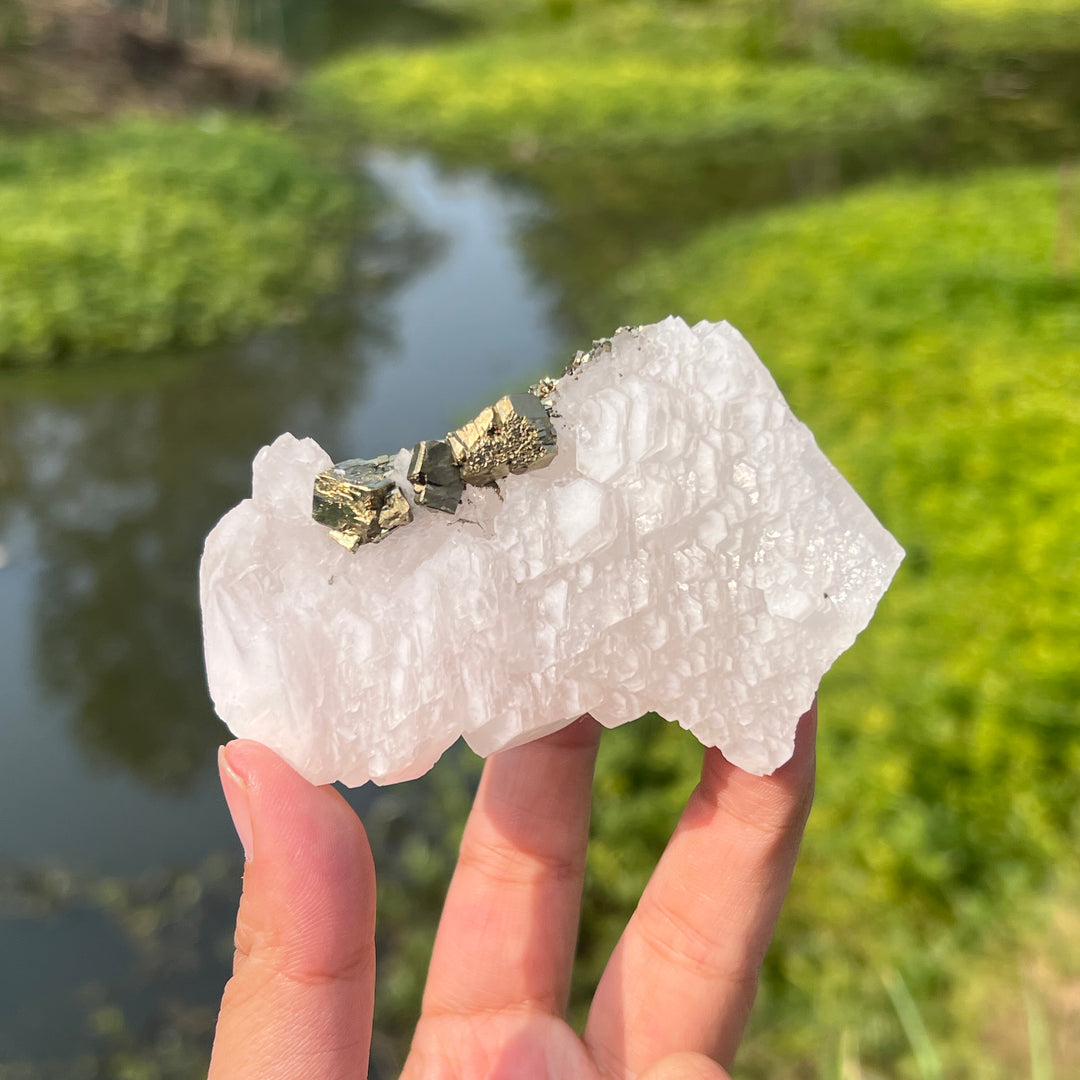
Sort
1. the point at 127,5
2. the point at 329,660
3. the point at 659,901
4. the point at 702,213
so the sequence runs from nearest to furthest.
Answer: the point at 329,660
the point at 659,901
the point at 702,213
the point at 127,5

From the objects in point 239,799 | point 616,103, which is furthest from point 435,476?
point 616,103

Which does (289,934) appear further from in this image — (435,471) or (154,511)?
(154,511)

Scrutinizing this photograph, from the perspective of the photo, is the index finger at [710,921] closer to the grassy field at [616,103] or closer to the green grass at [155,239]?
the green grass at [155,239]

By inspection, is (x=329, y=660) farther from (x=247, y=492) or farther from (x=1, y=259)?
(x=1, y=259)

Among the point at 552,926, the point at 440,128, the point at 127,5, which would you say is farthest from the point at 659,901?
the point at 127,5

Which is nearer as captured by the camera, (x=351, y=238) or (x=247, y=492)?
(x=247, y=492)

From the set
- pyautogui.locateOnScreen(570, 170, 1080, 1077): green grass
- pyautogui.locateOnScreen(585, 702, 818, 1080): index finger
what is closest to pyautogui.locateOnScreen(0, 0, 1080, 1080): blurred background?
pyautogui.locateOnScreen(570, 170, 1080, 1077): green grass
